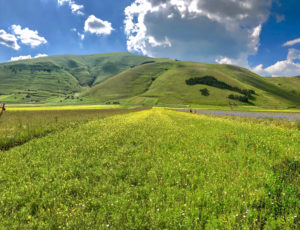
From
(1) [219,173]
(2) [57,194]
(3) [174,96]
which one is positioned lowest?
(2) [57,194]

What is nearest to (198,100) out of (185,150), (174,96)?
(174,96)

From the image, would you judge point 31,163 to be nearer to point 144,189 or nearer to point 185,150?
point 144,189

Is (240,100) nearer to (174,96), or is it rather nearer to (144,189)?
(174,96)

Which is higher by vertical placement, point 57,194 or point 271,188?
point 271,188

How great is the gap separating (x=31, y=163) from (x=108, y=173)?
3965 mm

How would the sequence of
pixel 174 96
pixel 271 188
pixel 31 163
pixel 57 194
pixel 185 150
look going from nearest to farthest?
pixel 271 188 → pixel 57 194 → pixel 31 163 → pixel 185 150 → pixel 174 96

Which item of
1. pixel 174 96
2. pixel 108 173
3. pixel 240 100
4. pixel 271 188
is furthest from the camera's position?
pixel 174 96

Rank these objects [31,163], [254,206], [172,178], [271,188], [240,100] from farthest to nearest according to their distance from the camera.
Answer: [240,100] → [31,163] → [172,178] → [271,188] → [254,206]

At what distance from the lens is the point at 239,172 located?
5.44m

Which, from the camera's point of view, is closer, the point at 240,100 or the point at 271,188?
the point at 271,188

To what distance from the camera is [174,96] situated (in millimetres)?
189875

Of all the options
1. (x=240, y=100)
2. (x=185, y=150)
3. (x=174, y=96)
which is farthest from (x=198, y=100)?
(x=185, y=150)

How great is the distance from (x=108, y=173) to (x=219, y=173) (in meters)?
4.28

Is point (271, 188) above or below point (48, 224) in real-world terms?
above
